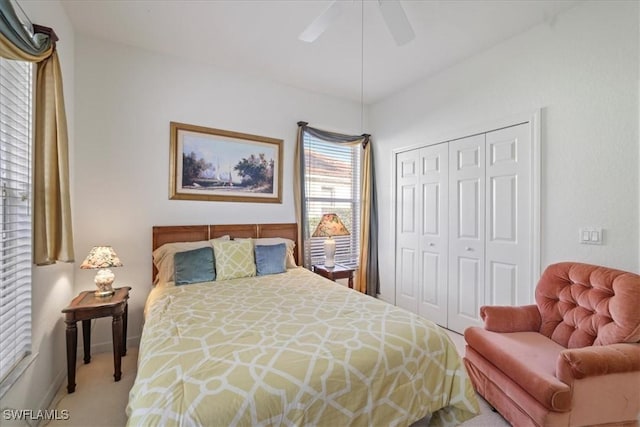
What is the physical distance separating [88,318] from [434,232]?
334 centimetres

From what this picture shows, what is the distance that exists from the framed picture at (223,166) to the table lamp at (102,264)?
83 cm

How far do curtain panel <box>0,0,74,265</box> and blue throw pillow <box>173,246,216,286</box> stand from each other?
30.2 inches

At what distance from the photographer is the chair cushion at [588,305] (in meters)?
1.60

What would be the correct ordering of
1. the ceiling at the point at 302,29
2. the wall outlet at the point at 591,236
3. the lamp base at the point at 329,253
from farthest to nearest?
the lamp base at the point at 329,253
the ceiling at the point at 302,29
the wall outlet at the point at 591,236

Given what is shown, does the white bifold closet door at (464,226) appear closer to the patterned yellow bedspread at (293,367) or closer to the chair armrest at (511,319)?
the chair armrest at (511,319)

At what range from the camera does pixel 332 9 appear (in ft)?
5.86

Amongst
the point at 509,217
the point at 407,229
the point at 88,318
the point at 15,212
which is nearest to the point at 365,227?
the point at 407,229

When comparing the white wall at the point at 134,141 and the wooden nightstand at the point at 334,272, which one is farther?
the wooden nightstand at the point at 334,272

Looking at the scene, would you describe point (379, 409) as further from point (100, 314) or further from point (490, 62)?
point (490, 62)

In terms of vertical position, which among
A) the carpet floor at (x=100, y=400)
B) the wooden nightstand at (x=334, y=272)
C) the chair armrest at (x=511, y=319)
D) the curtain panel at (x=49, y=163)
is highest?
the curtain panel at (x=49, y=163)

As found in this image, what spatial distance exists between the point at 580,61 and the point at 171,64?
3.66m

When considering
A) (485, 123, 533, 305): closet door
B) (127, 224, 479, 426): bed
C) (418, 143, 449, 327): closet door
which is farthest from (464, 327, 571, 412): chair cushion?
(418, 143, 449, 327): closet door

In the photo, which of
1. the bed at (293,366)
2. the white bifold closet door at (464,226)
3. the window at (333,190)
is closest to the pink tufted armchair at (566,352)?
the bed at (293,366)

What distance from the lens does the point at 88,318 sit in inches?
81.0
